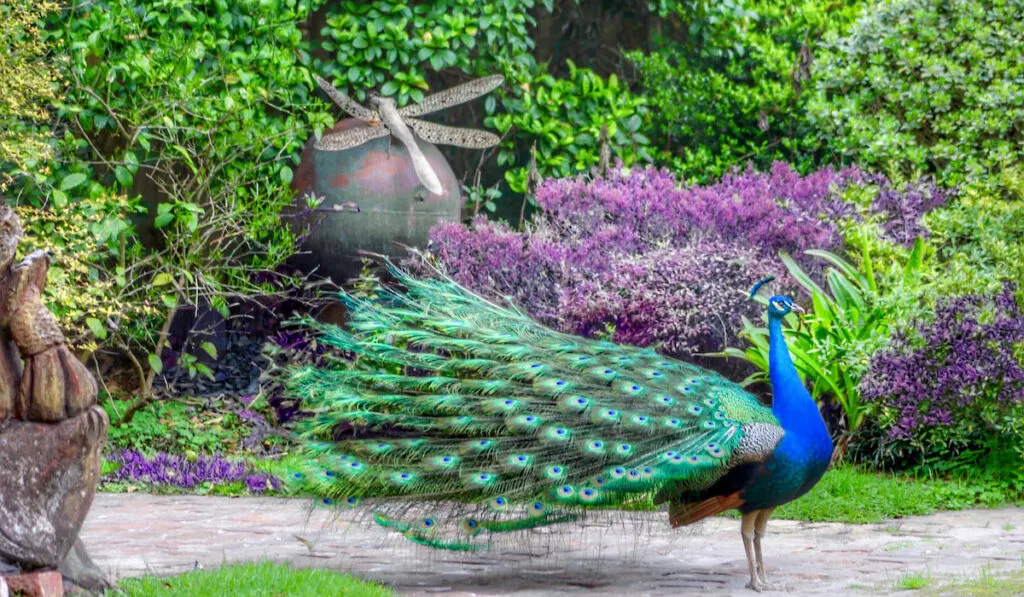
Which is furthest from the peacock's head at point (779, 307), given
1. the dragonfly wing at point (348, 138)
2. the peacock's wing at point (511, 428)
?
the dragonfly wing at point (348, 138)

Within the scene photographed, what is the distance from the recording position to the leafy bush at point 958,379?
25.0 feet

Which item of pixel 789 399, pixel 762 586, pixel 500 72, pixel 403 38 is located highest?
pixel 403 38

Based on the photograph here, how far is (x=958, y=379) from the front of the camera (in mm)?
7629

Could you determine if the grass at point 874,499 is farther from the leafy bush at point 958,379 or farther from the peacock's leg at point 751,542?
the peacock's leg at point 751,542

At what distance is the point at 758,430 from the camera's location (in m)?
5.38

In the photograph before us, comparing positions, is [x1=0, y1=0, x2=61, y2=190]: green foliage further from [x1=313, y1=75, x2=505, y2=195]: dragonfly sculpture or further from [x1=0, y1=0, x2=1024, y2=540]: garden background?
[x1=313, y1=75, x2=505, y2=195]: dragonfly sculpture

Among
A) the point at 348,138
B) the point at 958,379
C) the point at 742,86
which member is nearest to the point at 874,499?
the point at 958,379

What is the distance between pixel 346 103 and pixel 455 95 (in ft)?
3.00

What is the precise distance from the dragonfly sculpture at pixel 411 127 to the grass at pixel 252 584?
531cm

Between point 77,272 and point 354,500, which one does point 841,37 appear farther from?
point 354,500

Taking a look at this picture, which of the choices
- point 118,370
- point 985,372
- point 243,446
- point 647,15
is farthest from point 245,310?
point 985,372

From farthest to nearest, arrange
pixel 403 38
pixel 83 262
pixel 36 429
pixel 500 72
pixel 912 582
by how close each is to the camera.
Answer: pixel 500 72 → pixel 403 38 → pixel 83 262 → pixel 912 582 → pixel 36 429

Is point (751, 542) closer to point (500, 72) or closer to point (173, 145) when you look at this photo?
point (173, 145)

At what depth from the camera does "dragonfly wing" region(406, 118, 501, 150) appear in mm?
10625
